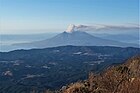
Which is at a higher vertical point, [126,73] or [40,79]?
[126,73]

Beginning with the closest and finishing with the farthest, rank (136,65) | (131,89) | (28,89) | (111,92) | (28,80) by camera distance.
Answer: (131,89), (111,92), (136,65), (28,89), (28,80)

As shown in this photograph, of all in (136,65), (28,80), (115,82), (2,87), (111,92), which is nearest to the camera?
(111,92)

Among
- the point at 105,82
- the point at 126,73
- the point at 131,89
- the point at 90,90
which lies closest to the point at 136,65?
the point at 126,73

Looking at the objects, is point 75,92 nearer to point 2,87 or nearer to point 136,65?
point 136,65

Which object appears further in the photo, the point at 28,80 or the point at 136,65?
the point at 28,80

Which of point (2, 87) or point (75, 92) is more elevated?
point (75, 92)

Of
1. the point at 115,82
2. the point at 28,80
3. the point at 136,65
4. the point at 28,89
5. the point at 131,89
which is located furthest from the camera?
the point at 28,80

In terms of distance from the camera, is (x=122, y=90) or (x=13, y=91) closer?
(x=122, y=90)

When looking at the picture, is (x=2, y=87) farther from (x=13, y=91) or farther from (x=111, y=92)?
(x=111, y=92)

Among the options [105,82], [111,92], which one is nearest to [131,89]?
[111,92]
